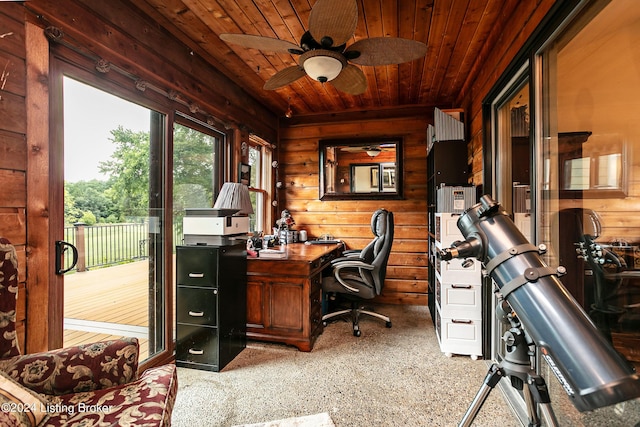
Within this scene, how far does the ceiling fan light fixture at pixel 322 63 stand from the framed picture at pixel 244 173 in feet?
5.79

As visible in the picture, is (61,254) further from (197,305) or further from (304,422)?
(304,422)

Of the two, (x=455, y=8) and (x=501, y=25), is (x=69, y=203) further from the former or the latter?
(x=501, y=25)

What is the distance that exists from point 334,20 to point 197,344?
7.53ft

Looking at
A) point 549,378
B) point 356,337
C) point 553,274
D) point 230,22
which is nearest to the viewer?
point 553,274

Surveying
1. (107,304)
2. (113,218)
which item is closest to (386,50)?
(113,218)

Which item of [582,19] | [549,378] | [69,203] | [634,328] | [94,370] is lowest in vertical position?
[549,378]

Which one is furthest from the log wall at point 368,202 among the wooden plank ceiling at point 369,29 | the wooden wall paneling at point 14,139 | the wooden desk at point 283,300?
the wooden wall paneling at point 14,139

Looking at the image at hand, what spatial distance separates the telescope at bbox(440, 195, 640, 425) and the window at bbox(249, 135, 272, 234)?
314 centimetres

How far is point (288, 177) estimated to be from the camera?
14.2ft

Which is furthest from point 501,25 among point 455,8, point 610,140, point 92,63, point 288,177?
point 288,177

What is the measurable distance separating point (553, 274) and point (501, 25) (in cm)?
208

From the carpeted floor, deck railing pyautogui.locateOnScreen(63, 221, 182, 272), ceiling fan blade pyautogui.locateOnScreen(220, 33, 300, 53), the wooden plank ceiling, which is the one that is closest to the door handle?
deck railing pyautogui.locateOnScreen(63, 221, 182, 272)

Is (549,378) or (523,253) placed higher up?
(523,253)

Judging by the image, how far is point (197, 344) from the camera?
2291 mm
